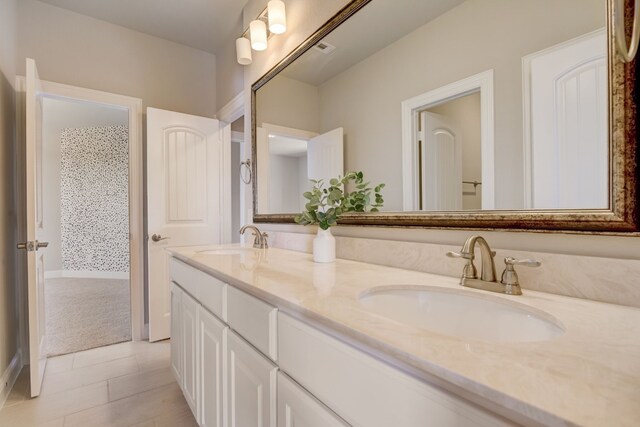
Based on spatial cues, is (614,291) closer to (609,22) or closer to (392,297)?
(392,297)

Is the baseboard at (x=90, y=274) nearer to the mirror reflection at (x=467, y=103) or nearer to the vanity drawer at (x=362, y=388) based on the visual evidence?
the mirror reflection at (x=467, y=103)

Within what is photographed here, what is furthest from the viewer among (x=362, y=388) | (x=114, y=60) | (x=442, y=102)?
(x=114, y=60)

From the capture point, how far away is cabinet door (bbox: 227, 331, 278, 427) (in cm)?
81

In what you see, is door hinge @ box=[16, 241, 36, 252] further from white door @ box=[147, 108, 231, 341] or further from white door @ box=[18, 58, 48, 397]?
white door @ box=[147, 108, 231, 341]

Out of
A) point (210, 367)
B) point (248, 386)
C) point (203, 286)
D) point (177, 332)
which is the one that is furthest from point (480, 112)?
point (177, 332)

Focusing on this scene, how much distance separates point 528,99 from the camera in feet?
2.76

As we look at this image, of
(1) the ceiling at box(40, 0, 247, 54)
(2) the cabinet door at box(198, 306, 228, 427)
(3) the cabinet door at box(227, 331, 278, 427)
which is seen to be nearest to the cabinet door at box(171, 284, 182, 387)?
(2) the cabinet door at box(198, 306, 228, 427)

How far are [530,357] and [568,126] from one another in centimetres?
62

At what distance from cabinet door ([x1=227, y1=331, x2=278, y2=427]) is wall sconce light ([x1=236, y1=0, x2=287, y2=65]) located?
1.65 m

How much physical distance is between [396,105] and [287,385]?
104 cm

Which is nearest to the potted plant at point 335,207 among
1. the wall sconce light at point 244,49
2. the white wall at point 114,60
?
the wall sconce light at point 244,49

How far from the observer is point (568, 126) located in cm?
76

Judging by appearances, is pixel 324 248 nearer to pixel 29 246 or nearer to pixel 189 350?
pixel 189 350

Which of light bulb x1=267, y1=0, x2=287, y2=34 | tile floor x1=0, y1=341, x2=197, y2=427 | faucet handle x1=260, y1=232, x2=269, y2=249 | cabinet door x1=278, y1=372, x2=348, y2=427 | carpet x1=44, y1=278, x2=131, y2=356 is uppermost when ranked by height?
light bulb x1=267, y1=0, x2=287, y2=34
